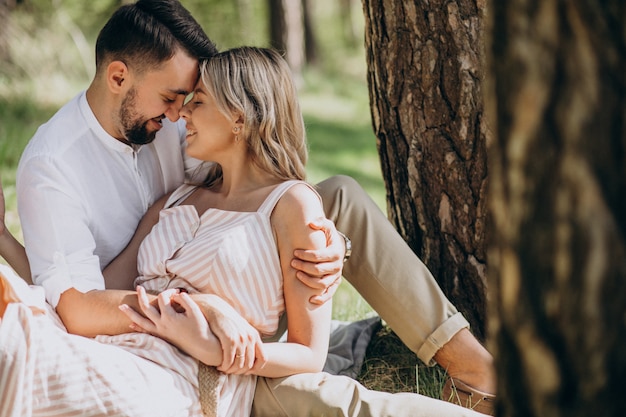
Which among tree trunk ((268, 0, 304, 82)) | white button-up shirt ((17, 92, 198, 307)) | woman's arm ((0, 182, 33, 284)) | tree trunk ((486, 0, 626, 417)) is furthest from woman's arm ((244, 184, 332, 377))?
tree trunk ((268, 0, 304, 82))

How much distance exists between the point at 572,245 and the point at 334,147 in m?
7.87

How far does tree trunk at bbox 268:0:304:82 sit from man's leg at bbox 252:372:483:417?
966cm

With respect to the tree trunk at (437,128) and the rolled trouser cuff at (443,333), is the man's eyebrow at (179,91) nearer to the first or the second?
the tree trunk at (437,128)

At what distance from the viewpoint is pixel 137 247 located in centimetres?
318

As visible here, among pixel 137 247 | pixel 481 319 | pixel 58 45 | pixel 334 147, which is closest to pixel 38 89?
pixel 58 45

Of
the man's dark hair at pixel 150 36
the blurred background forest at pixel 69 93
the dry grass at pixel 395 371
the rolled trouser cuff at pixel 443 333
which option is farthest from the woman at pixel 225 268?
the blurred background forest at pixel 69 93

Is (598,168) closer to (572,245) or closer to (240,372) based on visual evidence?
(572,245)

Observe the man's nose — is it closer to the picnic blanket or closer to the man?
the man

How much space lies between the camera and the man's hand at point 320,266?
2715 mm

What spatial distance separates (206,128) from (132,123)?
417 mm

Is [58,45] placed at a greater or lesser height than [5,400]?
greater

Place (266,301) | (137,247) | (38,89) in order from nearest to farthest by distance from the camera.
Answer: (266,301)
(137,247)
(38,89)

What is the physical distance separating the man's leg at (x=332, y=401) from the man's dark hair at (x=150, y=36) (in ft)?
4.38

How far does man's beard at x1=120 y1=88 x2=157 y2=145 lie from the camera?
10.6ft
